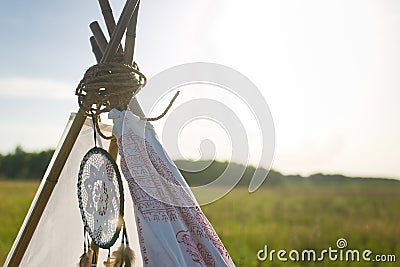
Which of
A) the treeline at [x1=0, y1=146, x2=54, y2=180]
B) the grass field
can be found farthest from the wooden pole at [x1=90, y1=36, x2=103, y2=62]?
the treeline at [x1=0, y1=146, x2=54, y2=180]

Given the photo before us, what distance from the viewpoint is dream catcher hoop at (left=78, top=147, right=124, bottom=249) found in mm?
1815

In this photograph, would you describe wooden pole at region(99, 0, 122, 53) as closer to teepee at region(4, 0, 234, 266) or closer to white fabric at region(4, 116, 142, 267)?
teepee at region(4, 0, 234, 266)

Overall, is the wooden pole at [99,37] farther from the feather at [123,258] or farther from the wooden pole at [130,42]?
the feather at [123,258]

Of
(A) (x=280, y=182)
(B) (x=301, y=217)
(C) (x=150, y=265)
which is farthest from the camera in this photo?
(A) (x=280, y=182)

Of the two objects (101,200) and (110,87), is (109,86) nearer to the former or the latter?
(110,87)

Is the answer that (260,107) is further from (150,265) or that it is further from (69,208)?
(69,208)

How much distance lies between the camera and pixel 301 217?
5.58m

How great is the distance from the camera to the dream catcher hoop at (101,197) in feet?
5.96

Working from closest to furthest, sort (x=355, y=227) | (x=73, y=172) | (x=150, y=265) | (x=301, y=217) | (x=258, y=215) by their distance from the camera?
1. (x=150, y=265)
2. (x=73, y=172)
3. (x=355, y=227)
4. (x=301, y=217)
5. (x=258, y=215)

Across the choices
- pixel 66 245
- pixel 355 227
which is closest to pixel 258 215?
pixel 355 227

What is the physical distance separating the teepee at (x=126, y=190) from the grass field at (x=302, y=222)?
1.75 metres

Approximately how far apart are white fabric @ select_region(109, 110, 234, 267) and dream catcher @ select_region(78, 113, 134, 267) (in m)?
0.09

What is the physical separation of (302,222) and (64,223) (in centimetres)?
354

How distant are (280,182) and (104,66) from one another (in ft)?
16.1
